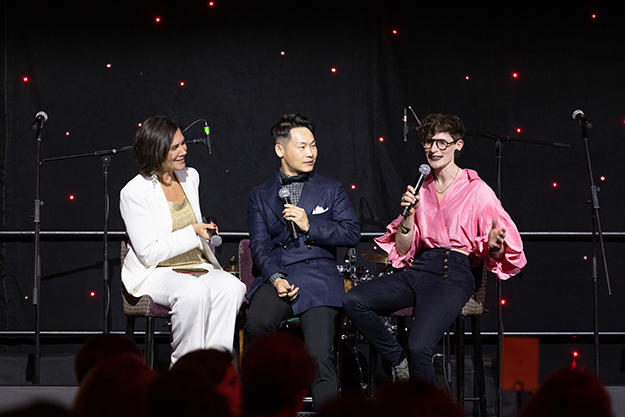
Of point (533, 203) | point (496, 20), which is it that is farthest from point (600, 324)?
point (496, 20)

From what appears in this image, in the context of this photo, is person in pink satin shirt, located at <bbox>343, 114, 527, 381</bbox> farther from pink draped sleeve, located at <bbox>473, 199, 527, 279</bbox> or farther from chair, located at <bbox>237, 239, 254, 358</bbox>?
chair, located at <bbox>237, 239, 254, 358</bbox>

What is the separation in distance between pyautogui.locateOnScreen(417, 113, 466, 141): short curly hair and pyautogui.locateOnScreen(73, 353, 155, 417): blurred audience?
225 centimetres

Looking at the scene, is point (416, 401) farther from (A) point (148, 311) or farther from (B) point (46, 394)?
(A) point (148, 311)

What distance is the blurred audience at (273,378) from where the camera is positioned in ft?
4.06

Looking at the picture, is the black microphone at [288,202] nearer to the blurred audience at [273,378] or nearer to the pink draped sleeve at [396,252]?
the pink draped sleeve at [396,252]

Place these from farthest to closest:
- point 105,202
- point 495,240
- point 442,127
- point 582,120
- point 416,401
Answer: point 105,202 → point 582,120 → point 442,127 → point 495,240 → point 416,401

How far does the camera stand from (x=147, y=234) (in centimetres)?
323

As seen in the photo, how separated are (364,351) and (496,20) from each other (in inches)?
93.2

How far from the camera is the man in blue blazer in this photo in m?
2.97

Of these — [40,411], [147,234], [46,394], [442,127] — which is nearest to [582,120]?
[442,127]

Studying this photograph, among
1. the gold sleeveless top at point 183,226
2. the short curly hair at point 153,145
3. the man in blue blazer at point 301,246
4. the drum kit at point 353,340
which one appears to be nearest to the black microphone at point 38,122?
the short curly hair at point 153,145

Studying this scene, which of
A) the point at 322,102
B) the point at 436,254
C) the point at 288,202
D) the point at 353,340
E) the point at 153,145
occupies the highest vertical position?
the point at 322,102

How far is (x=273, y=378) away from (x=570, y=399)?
515 millimetres

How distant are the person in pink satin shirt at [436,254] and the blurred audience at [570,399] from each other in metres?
1.81
